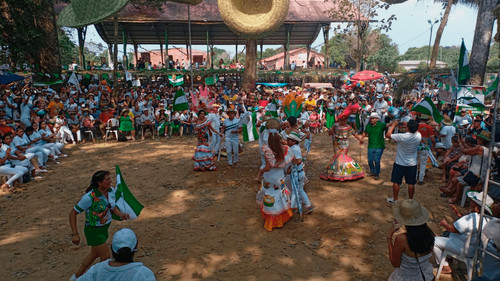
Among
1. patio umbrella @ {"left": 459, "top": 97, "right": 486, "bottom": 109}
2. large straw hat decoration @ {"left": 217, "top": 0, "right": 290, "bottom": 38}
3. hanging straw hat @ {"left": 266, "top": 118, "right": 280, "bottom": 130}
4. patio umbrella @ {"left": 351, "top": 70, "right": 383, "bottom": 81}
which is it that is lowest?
hanging straw hat @ {"left": 266, "top": 118, "right": 280, "bottom": 130}

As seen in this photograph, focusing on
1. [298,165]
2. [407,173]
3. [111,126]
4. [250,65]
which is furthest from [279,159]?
[250,65]

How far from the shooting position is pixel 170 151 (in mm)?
11594

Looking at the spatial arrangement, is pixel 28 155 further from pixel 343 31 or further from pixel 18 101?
pixel 343 31

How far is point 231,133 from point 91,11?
7415 mm

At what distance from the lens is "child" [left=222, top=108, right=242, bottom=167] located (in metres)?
9.17

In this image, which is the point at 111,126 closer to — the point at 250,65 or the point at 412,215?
the point at 250,65

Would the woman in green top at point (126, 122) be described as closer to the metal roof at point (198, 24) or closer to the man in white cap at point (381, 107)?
the man in white cap at point (381, 107)

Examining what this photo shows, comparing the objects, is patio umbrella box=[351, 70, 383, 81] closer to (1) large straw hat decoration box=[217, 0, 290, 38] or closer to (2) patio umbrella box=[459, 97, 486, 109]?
(2) patio umbrella box=[459, 97, 486, 109]

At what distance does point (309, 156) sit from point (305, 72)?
16311 mm

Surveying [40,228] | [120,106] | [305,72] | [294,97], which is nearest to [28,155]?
[40,228]

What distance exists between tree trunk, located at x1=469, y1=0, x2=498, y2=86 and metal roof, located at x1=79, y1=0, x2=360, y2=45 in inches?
475

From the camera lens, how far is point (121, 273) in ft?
7.92

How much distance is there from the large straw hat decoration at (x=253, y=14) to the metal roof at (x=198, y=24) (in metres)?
19.6

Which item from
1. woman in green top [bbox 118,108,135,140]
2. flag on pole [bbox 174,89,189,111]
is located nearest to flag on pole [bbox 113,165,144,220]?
flag on pole [bbox 174,89,189,111]
